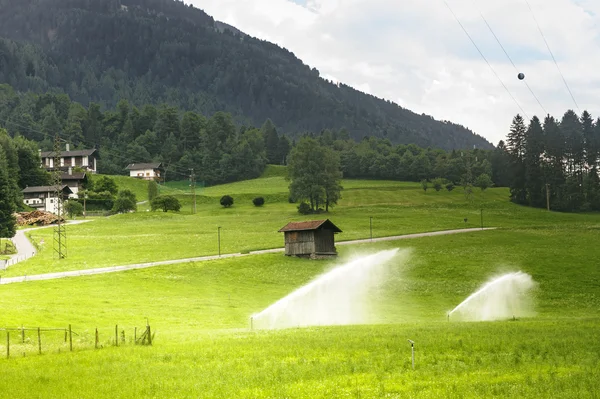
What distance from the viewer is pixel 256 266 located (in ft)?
297

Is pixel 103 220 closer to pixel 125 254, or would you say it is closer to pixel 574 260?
pixel 125 254

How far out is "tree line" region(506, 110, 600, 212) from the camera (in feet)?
550

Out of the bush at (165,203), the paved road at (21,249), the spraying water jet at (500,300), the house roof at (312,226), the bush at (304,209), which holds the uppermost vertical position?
the bush at (165,203)

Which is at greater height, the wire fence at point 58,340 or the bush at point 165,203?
the bush at point 165,203

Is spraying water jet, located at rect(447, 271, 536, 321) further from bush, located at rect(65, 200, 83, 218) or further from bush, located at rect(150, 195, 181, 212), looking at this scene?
bush, located at rect(65, 200, 83, 218)

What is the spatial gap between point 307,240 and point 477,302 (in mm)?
35777

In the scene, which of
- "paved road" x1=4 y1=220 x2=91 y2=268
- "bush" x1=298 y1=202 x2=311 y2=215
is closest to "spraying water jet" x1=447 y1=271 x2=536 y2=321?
"paved road" x1=4 y1=220 x2=91 y2=268

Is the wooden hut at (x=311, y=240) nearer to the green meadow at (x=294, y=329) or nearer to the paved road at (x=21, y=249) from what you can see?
the green meadow at (x=294, y=329)

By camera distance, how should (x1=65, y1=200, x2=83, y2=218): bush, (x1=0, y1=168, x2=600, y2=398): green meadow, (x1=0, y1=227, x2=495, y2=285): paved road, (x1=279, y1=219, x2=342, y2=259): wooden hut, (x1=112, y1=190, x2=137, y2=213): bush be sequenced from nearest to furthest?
(x1=0, y1=168, x2=600, y2=398): green meadow → (x1=0, y1=227, x2=495, y2=285): paved road → (x1=279, y1=219, x2=342, y2=259): wooden hut → (x1=65, y1=200, x2=83, y2=218): bush → (x1=112, y1=190, x2=137, y2=213): bush

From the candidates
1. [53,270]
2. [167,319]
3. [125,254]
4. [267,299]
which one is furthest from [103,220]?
[167,319]

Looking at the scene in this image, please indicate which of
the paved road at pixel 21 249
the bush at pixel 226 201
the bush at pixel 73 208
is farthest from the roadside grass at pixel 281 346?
the bush at pixel 226 201

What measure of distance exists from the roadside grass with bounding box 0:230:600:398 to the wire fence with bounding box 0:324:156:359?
0.31 metres

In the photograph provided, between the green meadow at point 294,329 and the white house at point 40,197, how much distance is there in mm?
41099

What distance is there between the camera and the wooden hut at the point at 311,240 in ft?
321
